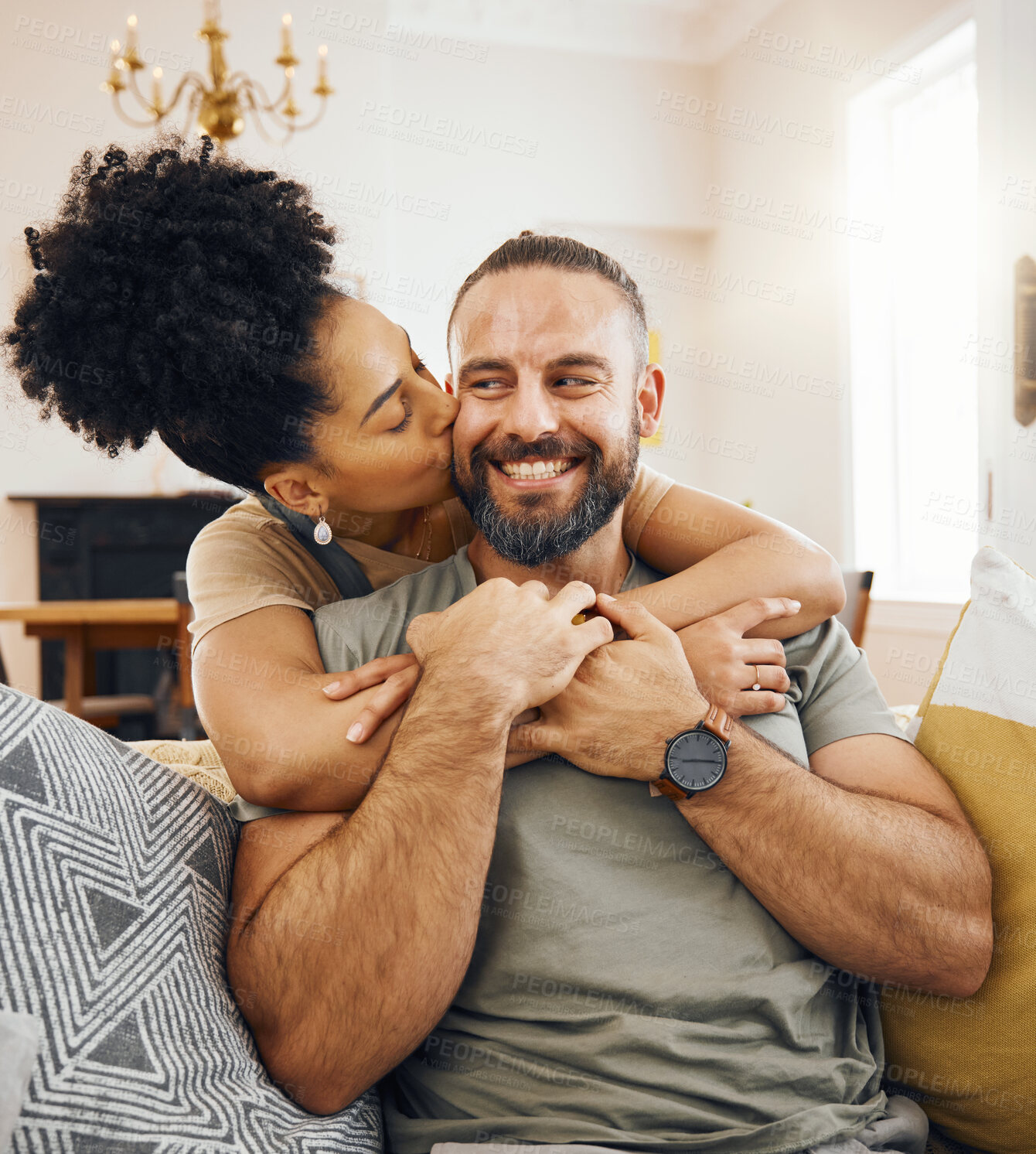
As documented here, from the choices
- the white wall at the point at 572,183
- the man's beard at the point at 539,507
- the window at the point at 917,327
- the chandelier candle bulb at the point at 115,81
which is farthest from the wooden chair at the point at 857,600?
the chandelier candle bulb at the point at 115,81

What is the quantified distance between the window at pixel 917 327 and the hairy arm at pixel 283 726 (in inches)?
145

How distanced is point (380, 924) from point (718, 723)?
1.39ft

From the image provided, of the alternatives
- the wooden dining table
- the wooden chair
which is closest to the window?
the wooden chair

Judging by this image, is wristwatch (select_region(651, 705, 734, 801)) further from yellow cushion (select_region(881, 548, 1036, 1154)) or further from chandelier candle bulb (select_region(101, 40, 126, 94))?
chandelier candle bulb (select_region(101, 40, 126, 94))

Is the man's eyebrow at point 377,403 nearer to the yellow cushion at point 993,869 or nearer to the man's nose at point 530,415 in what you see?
the man's nose at point 530,415

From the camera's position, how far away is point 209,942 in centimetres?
91

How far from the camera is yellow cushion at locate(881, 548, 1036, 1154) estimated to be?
1.02 meters

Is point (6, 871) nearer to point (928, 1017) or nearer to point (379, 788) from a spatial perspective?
point (379, 788)

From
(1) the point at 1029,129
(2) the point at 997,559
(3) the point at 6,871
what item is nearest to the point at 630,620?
(2) the point at 997,559

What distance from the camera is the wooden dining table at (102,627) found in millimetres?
3719

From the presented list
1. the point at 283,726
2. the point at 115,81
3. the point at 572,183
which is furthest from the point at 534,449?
the point at 572,183

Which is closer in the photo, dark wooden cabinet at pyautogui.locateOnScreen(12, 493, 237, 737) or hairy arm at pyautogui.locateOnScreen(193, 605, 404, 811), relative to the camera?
hairy arm at pyautogui.locateOnScreen(193, 605, 404, 811)

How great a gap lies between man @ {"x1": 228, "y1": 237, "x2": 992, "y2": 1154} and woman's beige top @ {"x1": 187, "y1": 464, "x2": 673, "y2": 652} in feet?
0.46

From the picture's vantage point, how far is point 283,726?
1064mm
